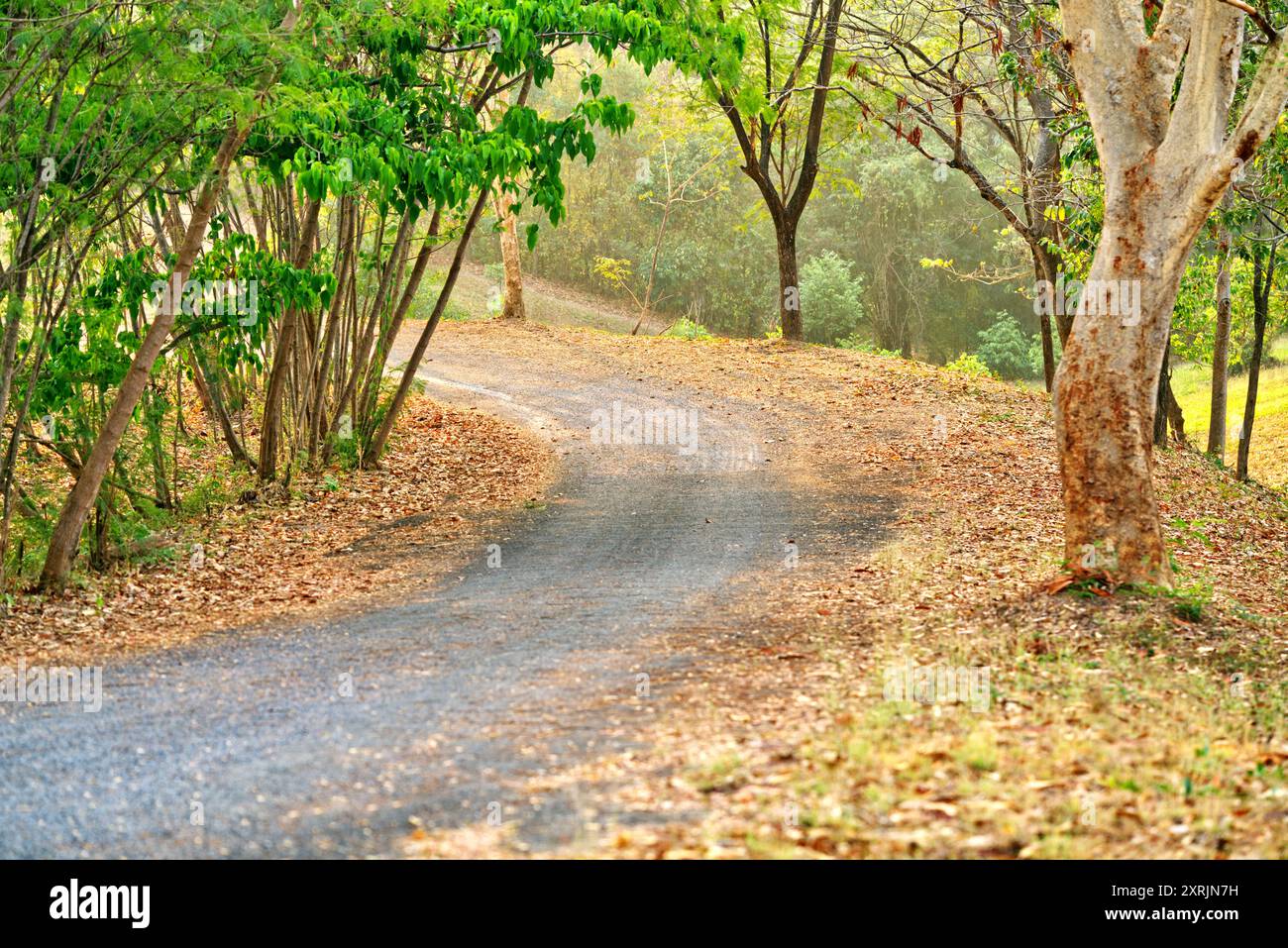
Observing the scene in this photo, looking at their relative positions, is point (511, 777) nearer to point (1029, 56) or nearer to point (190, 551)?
point (190, 551)

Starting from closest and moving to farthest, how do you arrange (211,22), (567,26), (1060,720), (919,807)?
(919,807) < (1060,720) < (211,22) < (567,26)

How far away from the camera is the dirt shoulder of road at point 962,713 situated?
14.9 ft

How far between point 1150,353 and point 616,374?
1410 centimetres

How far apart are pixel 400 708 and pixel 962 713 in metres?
2.95

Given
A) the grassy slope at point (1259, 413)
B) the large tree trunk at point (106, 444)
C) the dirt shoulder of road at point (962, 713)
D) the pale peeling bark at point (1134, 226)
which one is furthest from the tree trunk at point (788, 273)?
the large tree trunk at point (106, 444)

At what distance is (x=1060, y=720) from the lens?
5926mm

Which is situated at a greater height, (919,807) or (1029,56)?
(1029,56)

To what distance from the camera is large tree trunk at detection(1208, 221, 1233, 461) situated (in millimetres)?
17766

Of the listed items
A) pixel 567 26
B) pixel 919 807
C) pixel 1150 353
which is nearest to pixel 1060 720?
pixel 919 807

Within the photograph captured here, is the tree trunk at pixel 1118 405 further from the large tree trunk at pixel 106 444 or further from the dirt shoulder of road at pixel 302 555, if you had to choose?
the large tree trunk at pixel 106 444

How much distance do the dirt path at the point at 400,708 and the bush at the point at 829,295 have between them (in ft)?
82.4

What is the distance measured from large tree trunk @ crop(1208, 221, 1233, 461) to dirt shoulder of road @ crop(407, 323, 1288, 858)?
6662 mm

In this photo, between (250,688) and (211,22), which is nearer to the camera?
(250,688)
